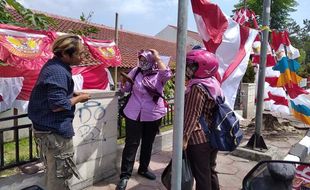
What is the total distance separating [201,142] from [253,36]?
2.17 m

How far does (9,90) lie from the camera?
5375 mm

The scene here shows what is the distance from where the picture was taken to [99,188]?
378 cm

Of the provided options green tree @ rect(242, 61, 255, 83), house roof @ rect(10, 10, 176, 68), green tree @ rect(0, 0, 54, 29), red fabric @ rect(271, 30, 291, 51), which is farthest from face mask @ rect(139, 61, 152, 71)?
house roof @ rect(10, 10, 176, 68)

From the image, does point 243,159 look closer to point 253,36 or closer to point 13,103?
point 253,36

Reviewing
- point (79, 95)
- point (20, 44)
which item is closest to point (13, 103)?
point (20, 44)

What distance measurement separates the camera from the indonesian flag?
11.6ft

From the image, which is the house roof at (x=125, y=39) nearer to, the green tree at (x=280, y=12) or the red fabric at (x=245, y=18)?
the red fabric at (x=245, y=18)

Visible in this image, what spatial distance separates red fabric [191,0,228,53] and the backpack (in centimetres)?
98

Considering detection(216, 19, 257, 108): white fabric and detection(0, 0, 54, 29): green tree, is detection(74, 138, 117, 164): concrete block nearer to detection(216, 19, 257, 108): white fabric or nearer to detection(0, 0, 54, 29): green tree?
detection(216, 19, 257, 108): white fabric

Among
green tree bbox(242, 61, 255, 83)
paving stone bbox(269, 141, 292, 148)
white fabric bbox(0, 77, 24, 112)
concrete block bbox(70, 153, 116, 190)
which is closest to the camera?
concrete block bbox(70, 153, 116, 190)

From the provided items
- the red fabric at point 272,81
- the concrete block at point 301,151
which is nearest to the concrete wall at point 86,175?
the concrete block at point 301,151

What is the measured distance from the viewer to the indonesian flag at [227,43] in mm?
3531

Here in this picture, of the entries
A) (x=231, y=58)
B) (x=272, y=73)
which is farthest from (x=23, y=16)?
(x=272, y=73)

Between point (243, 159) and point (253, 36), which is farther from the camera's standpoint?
point (243, 159)
